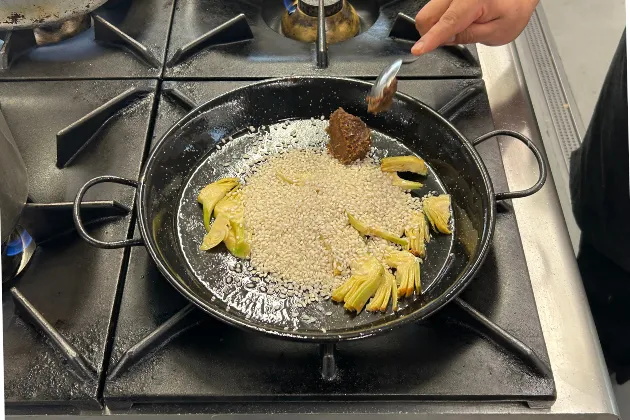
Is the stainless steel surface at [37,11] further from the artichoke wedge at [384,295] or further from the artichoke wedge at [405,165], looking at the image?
the artichoke wedge at [384,295]

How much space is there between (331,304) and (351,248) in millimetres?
100

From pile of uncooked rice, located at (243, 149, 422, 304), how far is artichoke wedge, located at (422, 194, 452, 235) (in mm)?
21

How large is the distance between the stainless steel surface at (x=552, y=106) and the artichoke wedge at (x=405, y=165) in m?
0.39

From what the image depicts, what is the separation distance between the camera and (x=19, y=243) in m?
0.81

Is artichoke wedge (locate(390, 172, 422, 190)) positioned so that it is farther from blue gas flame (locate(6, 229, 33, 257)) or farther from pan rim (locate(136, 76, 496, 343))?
blue gas flame (locate(6, 229, 33, 257))

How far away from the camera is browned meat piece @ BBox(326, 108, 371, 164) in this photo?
0.92m

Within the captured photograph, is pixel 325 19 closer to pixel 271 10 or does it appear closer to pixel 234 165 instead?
pixel 271 10

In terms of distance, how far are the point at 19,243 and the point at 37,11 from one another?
55 centimetres

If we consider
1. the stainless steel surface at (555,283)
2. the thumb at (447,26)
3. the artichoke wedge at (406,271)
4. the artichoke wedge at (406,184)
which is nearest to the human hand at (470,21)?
the thumb at (447,26)

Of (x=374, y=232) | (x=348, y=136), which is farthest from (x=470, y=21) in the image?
(x=374, y=232)

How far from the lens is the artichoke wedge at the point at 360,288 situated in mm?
750

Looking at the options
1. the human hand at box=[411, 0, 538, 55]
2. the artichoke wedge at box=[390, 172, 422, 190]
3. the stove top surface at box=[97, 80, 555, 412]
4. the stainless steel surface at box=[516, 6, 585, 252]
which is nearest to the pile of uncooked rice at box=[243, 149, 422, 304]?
the artichoke wedge at box=[390, 172, 422, 190]

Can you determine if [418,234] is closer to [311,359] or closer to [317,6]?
[311,359]

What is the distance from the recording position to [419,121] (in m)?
0.95
